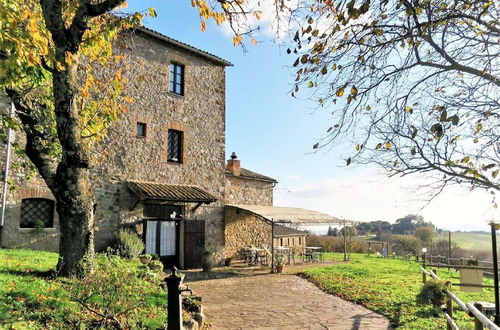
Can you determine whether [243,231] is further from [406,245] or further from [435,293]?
[406,245]

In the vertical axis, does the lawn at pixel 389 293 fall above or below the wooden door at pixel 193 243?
below

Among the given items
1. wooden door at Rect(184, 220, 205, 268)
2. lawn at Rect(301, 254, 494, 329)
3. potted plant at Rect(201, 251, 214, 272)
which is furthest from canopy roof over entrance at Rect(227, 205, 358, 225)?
potted plant at Rect(201, 251, 214, 272)

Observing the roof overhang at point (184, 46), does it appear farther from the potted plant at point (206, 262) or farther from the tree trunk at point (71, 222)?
the tree trunk at point (71, 222)

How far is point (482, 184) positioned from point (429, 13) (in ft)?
7.96

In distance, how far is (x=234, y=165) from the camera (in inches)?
715

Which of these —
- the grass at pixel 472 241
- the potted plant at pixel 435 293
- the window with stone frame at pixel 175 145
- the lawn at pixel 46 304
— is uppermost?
the window with stone frame at pixel 175 145

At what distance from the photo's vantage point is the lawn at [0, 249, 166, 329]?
15.4 ft

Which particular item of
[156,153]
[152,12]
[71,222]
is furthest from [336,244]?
[152,12]

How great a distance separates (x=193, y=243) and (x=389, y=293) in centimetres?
762

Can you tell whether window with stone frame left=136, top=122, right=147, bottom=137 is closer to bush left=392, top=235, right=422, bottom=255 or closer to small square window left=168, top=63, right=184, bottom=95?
small square window left=168, top=63, right=184, bottom=95

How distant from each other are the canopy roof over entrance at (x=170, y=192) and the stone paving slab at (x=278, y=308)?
3.22 metres

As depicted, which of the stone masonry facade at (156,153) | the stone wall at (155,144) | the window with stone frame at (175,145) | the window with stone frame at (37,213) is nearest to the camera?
A: the window with stone frame at (37,213)

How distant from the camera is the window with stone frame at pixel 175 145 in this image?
14.8 metres

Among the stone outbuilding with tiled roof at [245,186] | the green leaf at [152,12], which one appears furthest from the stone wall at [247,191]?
the green leaf at [152,12]
